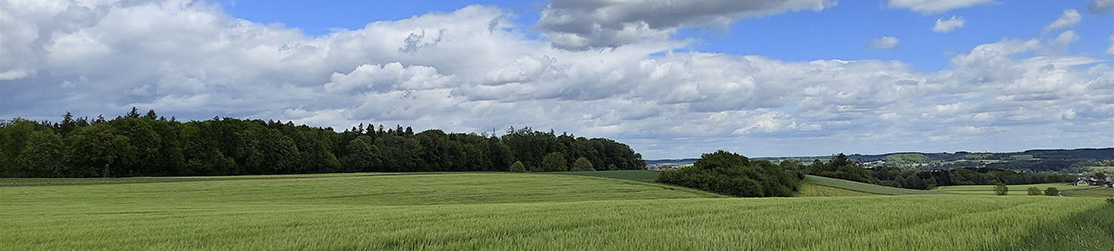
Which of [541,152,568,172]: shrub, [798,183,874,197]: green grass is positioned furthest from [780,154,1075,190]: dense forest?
[541,152,568,172]: shrub

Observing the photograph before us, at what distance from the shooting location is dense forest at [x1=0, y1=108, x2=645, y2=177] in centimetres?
8219

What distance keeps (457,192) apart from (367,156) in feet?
241

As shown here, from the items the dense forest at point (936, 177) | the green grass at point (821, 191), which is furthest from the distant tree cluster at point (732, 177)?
the dense forest at point (936, 177)

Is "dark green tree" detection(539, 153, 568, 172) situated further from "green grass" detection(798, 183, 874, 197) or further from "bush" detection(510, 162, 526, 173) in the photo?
"green grass" detection(798, 183, 874, 197)

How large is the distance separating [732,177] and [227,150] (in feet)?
231

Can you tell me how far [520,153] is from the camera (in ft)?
534

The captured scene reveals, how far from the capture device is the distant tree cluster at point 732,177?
74.8 m

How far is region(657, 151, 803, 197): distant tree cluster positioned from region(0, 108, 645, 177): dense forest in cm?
5996

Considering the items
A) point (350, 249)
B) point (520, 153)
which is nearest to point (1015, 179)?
point (520, 153)

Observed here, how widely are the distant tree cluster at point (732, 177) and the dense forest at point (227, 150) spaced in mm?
59960

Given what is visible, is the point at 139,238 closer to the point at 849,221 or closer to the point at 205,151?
the point at 849,221

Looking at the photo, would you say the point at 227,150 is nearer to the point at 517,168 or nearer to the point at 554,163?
the point at 517,168

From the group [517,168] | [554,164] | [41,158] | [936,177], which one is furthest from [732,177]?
[936,177]

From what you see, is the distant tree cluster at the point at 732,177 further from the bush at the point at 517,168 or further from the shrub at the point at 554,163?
the shrub at the point at 554,163
